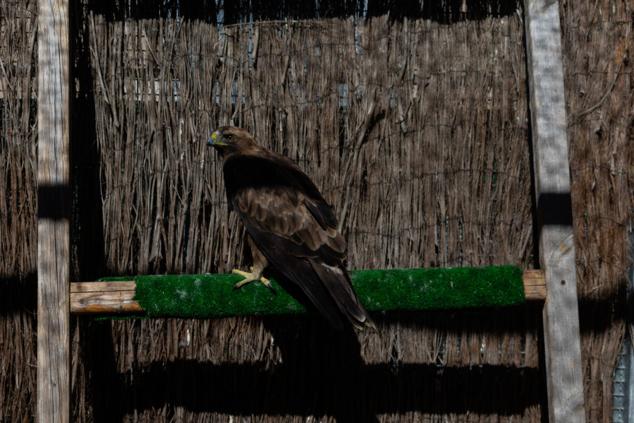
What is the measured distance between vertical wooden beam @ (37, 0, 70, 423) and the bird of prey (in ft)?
2.47

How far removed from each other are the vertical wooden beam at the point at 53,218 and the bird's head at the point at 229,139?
726mm

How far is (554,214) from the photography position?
2.83 metres

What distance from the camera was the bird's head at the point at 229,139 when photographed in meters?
3.23

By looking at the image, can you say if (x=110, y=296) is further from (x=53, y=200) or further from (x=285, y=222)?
(x=285, y=222)

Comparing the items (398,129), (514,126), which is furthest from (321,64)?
(514,126)

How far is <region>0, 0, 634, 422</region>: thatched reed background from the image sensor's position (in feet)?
10.9

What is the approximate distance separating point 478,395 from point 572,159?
52.0 inches

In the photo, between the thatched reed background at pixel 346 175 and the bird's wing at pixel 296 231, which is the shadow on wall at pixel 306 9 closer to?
the thatched reed background at pixel 346 175

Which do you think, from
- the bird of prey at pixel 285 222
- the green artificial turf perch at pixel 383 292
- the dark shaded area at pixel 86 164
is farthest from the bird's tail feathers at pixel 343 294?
the dark shaded area at pixel 86 164

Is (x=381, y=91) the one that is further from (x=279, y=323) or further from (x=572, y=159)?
(x=279, y=323)

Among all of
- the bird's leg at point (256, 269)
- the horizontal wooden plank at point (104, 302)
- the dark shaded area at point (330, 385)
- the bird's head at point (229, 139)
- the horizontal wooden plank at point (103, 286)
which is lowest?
the dark shaded area at point (330, 385)

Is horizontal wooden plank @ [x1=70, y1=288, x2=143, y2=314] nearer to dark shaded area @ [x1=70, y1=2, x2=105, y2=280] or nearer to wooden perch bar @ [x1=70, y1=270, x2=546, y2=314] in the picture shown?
wooden perch bar @ [x1=70, y1=270, x2=546, y2=314]

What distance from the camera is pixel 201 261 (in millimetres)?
3375

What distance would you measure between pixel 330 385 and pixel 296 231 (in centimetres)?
94
